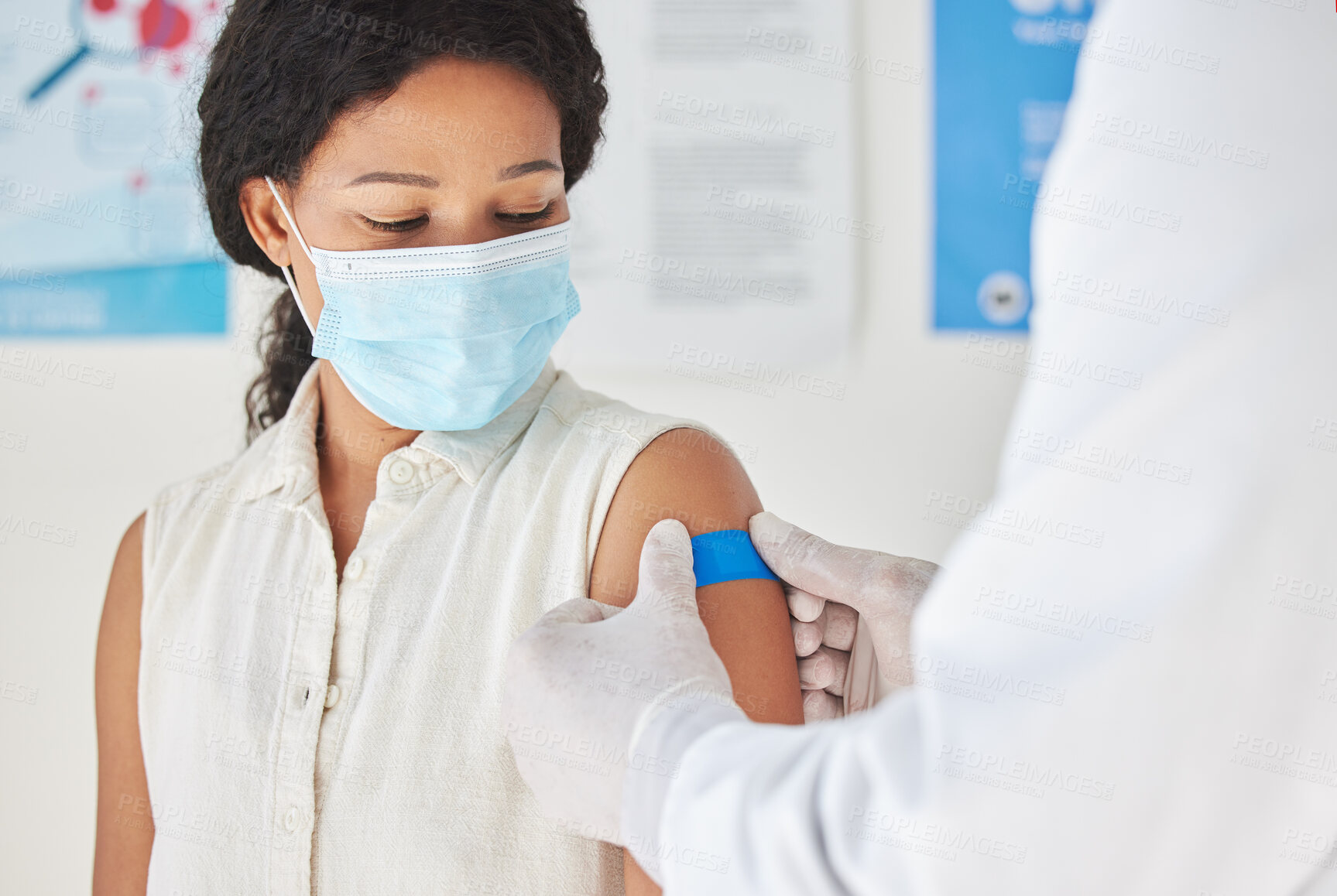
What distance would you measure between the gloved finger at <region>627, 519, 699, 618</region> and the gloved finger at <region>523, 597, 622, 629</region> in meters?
0.03

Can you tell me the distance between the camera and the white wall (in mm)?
2227

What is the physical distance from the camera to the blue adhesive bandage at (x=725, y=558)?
3.54 feet

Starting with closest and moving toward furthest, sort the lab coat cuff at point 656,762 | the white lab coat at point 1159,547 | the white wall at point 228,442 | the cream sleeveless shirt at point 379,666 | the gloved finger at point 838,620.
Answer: the white lab coat at point 1159,547 < the lab coat cuff at point 656,762 < the cream sleeveless shirt at point 379,666 < the gloved finger at point 838,620 < the white wall at point 228,442

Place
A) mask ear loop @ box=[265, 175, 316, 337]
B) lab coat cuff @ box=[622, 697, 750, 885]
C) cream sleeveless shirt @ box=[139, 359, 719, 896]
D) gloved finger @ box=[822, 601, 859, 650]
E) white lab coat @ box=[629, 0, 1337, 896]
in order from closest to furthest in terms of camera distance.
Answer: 1. white lab coat @ box=[629, 0, 1337, 896]
2. lab coat cuff @ box=[622, 697, 750, 885]
3. cream sleeveless shirt @ box=[139, 359, 719, 896]
4. gloved finger @ box=[822, 601, 859, 650]
5. mask ear loop @ box=[265, 175, 316, 337]

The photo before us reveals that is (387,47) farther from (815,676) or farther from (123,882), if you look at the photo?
(123,882)

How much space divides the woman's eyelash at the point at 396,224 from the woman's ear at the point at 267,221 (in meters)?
0.17

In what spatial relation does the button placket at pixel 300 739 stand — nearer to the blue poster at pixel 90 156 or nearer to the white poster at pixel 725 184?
the white poster at pixel 725 184

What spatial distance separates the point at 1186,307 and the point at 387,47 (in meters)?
0.91

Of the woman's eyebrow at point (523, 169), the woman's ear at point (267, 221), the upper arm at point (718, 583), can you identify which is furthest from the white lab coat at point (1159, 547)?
the woman's ear at point (267, 221)

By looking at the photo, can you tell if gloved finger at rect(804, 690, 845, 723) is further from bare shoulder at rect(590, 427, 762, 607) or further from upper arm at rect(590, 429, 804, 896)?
bare shoulder at rect(590, 427, 762, 607)

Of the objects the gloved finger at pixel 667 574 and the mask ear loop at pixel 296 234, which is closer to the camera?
the gloved finger at pixel 667 574

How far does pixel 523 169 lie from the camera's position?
1.18 meters

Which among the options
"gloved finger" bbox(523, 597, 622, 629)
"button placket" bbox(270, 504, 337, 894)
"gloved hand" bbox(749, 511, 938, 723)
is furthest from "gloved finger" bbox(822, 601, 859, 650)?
"button placket" bbox(270, 504, 337, 894)

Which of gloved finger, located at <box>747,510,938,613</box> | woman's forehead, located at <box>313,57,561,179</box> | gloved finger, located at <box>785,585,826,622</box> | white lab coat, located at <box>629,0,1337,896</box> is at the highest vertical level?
woman's forehead, located at <box>313,57,561,179</box>
